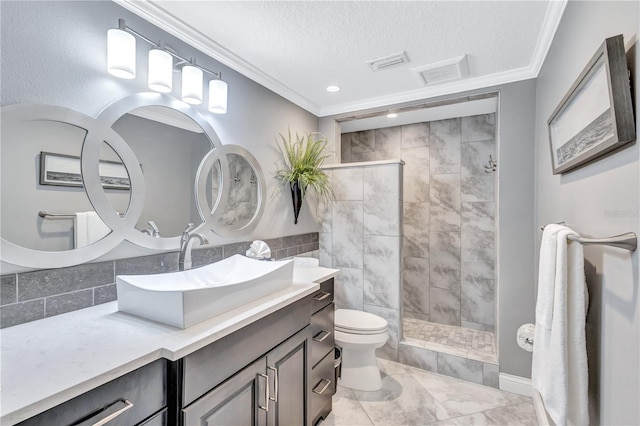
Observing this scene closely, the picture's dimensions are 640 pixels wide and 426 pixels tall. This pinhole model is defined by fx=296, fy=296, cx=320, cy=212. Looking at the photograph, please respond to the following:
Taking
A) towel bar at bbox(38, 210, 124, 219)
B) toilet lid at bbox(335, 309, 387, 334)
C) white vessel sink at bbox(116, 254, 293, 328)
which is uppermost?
towel bar at bbox(38, 210, 124, 219)

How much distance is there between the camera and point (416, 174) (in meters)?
3.38

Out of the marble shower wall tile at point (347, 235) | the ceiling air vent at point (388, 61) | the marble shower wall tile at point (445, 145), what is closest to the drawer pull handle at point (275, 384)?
the marble shower wall tile at point (347, 235)

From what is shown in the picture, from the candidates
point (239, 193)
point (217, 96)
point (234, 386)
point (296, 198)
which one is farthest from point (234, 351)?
point (296, 198)

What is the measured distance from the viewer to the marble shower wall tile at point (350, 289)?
2.74 m

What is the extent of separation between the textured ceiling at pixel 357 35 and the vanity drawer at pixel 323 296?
1.52 meters

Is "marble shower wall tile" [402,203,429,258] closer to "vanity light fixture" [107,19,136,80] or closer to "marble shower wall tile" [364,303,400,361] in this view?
"marble shower wall tile" [364,303,400,361]

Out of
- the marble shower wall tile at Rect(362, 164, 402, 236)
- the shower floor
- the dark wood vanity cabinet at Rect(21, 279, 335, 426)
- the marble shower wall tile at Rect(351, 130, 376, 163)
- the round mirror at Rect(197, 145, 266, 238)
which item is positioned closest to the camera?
the dark wood vanity cabinet at Rect(21, 279, 335, 426)

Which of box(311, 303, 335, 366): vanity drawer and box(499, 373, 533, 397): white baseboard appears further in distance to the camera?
box(499, 373, 533, 397): white baseboard

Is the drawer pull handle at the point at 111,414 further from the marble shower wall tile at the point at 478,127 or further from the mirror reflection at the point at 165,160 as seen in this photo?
the marble shower wall tile at the point at 478,127

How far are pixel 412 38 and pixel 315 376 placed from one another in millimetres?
2098

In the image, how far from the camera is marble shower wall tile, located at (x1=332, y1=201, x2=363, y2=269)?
275cm

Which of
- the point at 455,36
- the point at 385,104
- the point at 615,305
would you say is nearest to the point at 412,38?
the point at 455,36

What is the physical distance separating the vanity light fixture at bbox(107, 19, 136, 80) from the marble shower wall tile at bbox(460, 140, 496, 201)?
9.80ft

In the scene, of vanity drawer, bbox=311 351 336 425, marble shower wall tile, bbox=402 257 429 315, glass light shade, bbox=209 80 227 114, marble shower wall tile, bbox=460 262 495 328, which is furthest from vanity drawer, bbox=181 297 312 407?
marble shower wall tile, bbox=460 262 495 328
